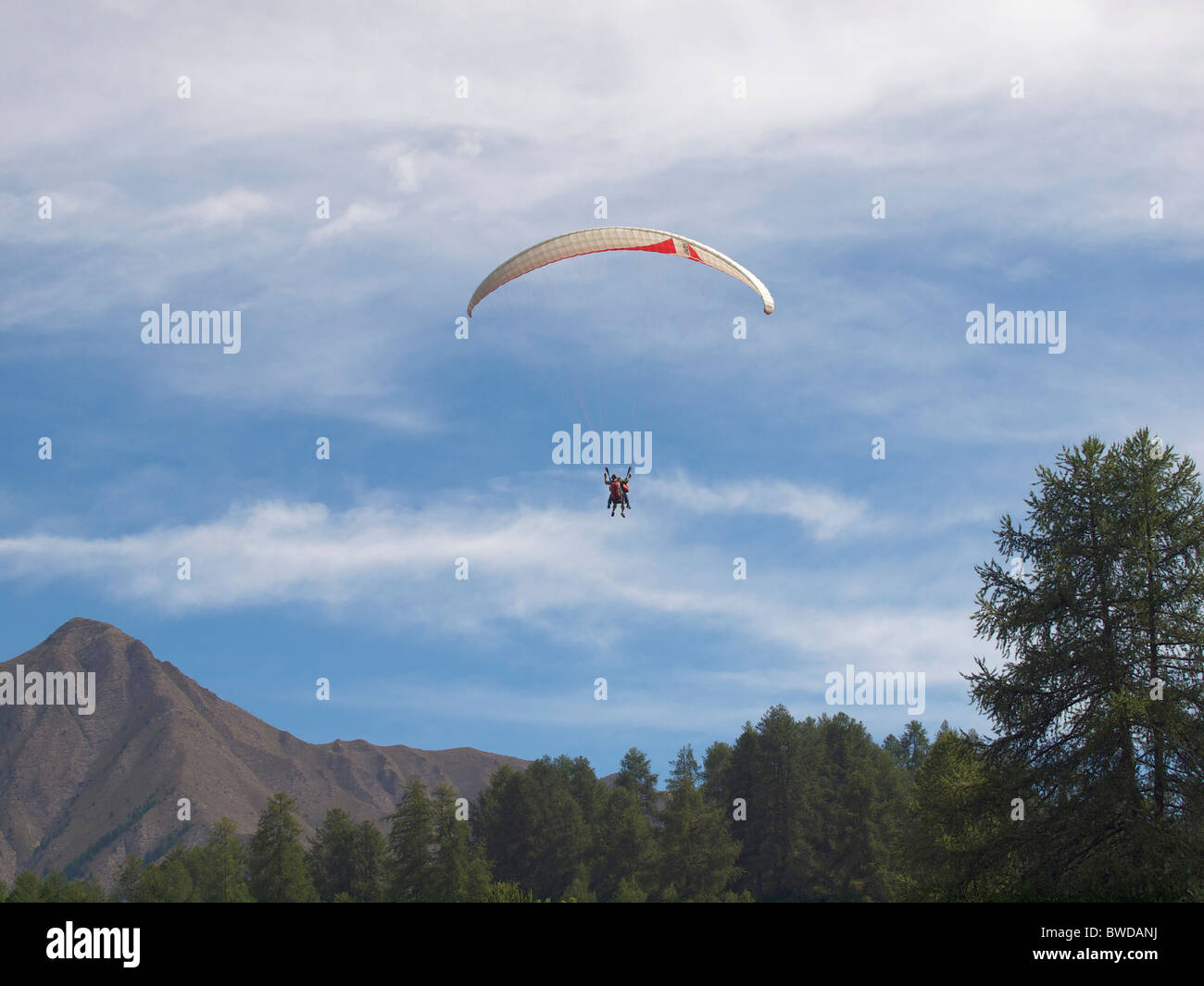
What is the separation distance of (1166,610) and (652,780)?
69.5m

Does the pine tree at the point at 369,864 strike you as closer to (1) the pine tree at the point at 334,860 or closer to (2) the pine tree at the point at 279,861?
(1) the pine tree at the point at 334,860

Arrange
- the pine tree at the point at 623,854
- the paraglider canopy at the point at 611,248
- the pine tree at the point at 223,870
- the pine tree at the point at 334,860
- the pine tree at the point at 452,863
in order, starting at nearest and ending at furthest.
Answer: the paraglider canopy at the point at 611,248, the pine tree at the point at 452,863, the pine tree at the point at 223,870, the pine tree at the point at 623,854, the pine tree at the point at 334,860

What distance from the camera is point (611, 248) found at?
129ft

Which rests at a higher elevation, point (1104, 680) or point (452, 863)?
point (1104, 680)

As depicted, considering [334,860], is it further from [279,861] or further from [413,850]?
[413,850]

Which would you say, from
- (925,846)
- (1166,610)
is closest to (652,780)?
(925,846)

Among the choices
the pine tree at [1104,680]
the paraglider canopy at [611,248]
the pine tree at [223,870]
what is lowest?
the pine tree at [223,870]

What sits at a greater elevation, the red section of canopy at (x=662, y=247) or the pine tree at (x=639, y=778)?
the red section of canopy at (x=662, y=247)

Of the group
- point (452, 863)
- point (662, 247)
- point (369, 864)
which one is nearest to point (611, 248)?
point (662, 247)

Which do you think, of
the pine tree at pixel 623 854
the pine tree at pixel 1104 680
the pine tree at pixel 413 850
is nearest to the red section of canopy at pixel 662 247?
the pine tree at pixel 1104 680

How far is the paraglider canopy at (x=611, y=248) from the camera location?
127ft

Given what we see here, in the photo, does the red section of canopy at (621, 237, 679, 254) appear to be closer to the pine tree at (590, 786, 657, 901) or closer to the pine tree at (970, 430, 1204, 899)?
the pine tree at (970, 430, 1204, 899)
